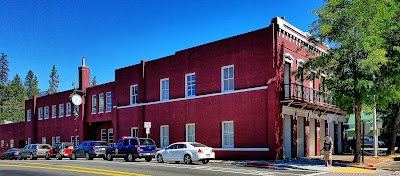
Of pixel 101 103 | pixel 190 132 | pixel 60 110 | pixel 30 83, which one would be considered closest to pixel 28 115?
pixel 60 110

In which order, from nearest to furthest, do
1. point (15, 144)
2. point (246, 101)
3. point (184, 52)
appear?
point (246, 101) → point (184, 52) → point (15, 144)

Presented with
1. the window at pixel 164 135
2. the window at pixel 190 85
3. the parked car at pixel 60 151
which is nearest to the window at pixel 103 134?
the parked car at pixel 60 151

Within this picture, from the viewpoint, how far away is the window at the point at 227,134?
2800cm

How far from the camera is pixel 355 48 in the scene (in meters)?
21.1

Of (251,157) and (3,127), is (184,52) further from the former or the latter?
(3,127)

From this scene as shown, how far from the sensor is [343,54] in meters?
21.8

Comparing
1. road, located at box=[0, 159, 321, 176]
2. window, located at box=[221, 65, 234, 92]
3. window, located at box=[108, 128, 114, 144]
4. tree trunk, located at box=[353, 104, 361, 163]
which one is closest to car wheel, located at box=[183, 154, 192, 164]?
road, located at box=[0, 159, 321, 176]

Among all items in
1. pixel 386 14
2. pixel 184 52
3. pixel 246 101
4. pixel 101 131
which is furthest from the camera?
pixel 101 131

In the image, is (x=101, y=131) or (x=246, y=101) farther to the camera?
(x=101, y=131)

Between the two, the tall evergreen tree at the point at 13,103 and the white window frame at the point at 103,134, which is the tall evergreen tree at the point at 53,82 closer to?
the tall evergreen tree at the point at 13,103

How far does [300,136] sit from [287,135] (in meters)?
2.24

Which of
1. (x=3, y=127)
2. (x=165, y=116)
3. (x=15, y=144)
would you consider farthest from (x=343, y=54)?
(x=3, y=127)

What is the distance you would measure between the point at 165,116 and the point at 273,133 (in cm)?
1046

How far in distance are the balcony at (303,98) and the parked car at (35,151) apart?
21.6 metres
